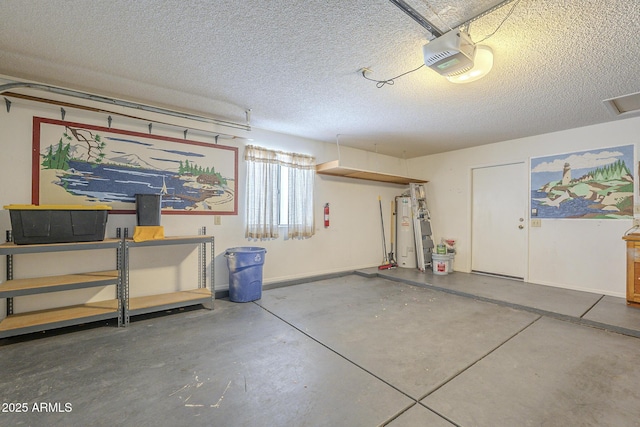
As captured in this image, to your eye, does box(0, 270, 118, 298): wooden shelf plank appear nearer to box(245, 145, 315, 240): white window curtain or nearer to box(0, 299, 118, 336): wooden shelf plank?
box(0, 299, 118, 336): wooden shelf plank

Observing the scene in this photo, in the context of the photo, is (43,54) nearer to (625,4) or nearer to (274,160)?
(274,160)

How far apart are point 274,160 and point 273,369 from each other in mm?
3129

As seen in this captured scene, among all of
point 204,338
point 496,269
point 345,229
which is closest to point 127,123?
point 204,338

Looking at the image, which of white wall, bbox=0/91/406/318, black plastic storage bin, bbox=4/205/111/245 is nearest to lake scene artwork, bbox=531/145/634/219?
white wall, bbox=0/91/406/318

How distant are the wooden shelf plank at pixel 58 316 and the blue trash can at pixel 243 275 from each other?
130 centimetres

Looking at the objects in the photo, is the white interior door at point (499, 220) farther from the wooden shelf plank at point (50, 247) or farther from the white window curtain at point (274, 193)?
the wooden shelf plank at point (50, 247)

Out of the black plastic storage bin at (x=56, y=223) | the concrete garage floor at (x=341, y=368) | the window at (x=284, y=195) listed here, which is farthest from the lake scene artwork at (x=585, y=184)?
the black plastic storage bin at (x=56, y=223)

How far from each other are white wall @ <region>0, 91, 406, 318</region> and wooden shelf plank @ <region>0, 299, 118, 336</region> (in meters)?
0.13

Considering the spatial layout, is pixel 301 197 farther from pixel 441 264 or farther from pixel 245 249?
pixel 441 264

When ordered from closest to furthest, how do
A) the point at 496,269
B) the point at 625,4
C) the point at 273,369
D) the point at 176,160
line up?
the point at 625,4
the point at 273,369
the point at 176,160
the point at 496,269

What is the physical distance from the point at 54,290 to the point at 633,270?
21.3 feet

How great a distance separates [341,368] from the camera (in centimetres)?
215

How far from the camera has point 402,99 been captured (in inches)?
125

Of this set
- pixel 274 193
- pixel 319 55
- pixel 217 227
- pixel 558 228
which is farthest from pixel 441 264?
pixel 319 55
